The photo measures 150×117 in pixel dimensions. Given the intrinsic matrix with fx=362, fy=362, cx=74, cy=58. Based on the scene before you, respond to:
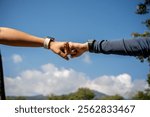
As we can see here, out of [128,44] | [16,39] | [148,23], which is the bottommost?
[128,44]

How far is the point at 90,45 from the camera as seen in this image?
268 cm

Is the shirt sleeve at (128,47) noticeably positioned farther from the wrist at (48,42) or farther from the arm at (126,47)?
the wrist at (48,42)

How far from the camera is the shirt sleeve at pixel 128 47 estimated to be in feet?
7.68

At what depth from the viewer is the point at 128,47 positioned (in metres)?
2.37

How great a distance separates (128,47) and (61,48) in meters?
1.57

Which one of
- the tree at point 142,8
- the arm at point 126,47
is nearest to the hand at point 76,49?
the arm at point 126,47

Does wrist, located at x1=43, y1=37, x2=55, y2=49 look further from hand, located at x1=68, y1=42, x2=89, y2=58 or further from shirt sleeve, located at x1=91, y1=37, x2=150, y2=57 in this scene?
shirt sleeve, located at x1=91, y1=37, x2=150, y2=57

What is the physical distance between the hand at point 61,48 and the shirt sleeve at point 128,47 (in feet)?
4.39

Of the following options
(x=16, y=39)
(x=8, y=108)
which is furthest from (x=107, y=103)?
(x=16, y=39)

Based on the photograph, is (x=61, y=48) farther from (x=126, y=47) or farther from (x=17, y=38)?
(x=126, y=47)

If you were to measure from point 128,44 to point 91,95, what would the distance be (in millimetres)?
80210

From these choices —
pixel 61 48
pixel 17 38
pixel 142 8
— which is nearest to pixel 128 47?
pixel 17 38

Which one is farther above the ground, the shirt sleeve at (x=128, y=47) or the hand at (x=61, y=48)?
the hand at (x=61, y=48)

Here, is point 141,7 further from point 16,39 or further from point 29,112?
point 16,39
